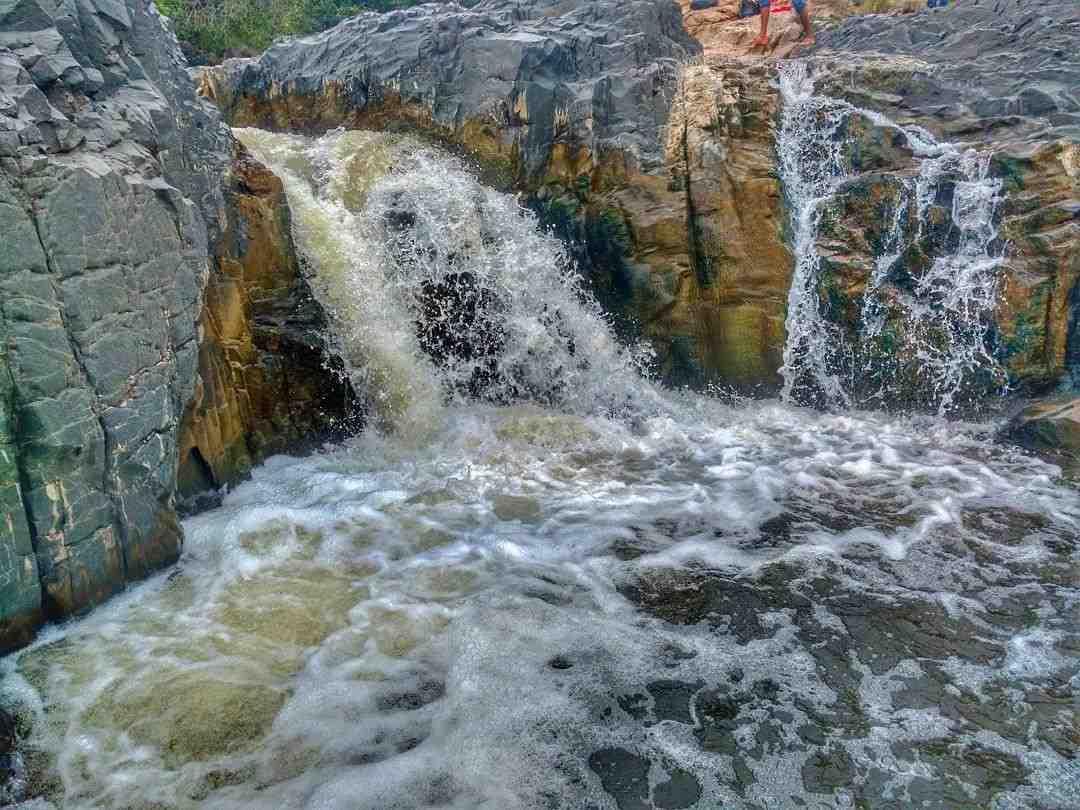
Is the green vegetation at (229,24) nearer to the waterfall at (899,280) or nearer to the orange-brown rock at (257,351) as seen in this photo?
the orange-brown rock at (257,351)

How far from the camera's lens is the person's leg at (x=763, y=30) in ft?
33.3

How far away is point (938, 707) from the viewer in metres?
3.16

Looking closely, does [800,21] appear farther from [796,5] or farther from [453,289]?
[453,289]

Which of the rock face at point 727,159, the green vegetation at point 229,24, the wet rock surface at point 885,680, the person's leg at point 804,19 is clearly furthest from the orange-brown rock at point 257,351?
the green vegetation at point 229,24

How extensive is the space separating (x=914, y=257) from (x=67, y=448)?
6621 millimetres

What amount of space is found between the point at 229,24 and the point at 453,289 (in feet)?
45.2

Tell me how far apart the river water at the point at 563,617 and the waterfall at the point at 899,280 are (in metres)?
0.40

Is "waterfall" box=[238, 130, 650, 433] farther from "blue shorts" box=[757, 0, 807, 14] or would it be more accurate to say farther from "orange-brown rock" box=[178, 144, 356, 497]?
"blue shorts" box=[757, 0, 807, 14]

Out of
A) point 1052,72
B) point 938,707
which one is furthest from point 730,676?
point 1052,72

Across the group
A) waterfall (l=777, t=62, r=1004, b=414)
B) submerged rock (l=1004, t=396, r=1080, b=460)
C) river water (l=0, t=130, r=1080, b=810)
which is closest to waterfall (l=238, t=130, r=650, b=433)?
river water (l=0, t=130, r=1080, b=810)

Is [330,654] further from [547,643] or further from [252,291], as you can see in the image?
[252,291]

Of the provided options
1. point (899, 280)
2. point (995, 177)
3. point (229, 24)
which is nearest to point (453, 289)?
point (899, 280)

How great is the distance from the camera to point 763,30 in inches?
406

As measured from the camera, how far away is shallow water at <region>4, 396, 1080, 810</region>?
9.41 ft
